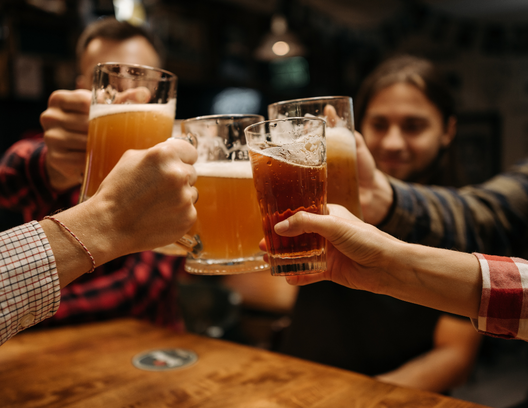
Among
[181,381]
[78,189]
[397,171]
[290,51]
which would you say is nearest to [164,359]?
[181,381]

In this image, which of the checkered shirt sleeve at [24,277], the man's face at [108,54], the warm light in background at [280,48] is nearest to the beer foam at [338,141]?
the checkered shirt sleeve at [24,277]

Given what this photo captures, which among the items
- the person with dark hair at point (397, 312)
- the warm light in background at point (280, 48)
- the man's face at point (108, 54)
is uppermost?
the warm light in background at point (280, 48)

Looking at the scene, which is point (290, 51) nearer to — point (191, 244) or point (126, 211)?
point (191, 244)

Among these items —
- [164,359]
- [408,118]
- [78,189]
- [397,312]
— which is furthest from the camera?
[78,189]

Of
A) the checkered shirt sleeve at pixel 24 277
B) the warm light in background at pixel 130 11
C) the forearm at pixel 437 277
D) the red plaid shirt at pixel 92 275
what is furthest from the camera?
the warm light in background at pixel 130 11

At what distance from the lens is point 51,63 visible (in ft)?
12.9

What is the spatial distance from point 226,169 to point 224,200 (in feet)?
0.24

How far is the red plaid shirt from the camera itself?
5.48ft

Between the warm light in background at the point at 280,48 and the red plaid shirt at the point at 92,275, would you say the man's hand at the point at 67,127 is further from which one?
the warm light in background at the point at 280,48

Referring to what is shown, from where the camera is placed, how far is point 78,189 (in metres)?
2.03

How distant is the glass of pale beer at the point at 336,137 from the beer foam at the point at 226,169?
0.50ft

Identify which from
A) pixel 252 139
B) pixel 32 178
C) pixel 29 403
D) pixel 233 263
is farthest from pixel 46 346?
pixel 252 139

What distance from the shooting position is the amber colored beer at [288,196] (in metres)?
0.79

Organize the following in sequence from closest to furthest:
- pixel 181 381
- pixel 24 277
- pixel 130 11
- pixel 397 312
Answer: pixel 24 277
pixel 181 381
pixel 397 312
pixel 130 11
